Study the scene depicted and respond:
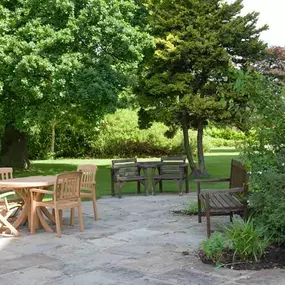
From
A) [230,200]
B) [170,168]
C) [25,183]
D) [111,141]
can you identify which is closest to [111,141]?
[111,141]

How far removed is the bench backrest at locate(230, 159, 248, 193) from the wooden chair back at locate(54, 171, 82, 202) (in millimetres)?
2440

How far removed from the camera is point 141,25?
1709 cm

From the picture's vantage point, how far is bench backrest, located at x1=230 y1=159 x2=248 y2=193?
6.64m

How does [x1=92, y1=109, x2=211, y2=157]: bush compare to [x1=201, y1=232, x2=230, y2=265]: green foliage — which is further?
[x1=92, y1=109, x2=211, y2=157]: bush

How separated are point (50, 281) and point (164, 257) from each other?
4.82 feet

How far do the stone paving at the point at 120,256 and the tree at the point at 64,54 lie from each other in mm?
6467

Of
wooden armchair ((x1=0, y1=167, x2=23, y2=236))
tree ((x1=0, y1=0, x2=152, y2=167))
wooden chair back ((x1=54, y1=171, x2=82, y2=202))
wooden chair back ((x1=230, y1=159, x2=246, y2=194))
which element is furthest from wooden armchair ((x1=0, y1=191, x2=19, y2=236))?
tree ((x1=0, y1=0, x2=152, y2=167))

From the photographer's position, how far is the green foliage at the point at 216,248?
5242mm

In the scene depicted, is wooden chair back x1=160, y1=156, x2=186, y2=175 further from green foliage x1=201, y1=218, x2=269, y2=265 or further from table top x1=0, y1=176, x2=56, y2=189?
green foliage x1=201, y1=218, x2=269, y2=265

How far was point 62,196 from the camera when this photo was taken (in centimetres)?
708

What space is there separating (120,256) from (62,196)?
1.76m

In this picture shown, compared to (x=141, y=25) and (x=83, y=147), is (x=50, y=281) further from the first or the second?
(x=83, y=147)

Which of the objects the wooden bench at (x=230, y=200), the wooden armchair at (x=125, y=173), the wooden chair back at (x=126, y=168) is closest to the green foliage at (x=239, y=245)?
the wooden bench at (x=230, y=200)

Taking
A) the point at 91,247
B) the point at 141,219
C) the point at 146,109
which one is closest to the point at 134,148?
the point at 146,109
